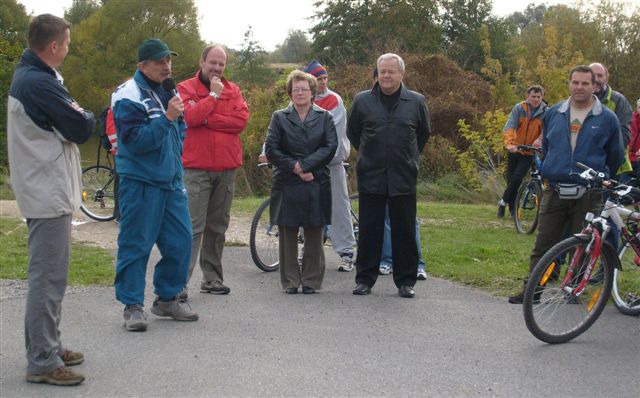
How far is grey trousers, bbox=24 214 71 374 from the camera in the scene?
4965 millimetres

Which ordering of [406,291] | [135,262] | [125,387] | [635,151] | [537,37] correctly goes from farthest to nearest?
1. [537,37]
2. [635,151]
3. [406,291]
4. [135,262]
5. [125,387]

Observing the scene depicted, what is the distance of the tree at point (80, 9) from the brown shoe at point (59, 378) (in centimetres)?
7799

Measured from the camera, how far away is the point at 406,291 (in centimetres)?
766

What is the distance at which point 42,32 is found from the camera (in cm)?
498

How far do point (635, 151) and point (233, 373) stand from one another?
771 cm

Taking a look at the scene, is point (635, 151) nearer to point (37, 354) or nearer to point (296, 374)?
point (296, 374)

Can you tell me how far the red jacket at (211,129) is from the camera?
23.8 feet

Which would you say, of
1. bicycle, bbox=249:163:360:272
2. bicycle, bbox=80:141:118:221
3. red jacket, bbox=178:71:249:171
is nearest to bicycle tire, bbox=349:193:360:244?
bicycle, bbox=249:163:360:272

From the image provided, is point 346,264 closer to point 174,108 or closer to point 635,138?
point 174,108

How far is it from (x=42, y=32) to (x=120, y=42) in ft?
190

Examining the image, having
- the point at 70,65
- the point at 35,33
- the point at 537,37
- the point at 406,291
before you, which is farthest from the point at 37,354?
the point at 70,65

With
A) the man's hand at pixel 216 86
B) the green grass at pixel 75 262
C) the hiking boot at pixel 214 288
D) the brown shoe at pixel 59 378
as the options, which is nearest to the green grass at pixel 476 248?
the hiking boot at pixel 214 288

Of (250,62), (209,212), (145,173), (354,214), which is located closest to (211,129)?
(209,212)

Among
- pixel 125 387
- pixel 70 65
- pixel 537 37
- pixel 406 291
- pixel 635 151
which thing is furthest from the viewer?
pixel 70 65
